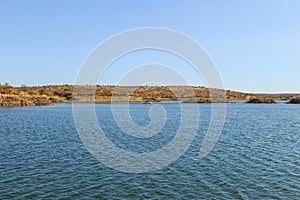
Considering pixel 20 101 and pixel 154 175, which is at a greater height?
pixel 20 101

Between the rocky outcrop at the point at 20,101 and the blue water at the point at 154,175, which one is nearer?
the blue water at the point at 154,175

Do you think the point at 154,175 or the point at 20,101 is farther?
the point at 20,101

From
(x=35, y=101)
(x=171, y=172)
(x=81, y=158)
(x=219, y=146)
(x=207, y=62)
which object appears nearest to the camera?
(x=171, y=172)

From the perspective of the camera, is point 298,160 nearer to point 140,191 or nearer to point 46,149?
point 140,191

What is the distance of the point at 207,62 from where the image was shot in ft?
80.6

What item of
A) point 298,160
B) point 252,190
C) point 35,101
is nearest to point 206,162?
point 252,190

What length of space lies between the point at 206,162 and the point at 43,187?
1402cm

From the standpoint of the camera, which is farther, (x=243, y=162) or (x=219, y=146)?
(x=219, y=146)

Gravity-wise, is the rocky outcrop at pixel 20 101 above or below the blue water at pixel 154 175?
above

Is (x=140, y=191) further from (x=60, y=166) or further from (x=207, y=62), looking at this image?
(x=207, y=62)

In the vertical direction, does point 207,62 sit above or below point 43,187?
above

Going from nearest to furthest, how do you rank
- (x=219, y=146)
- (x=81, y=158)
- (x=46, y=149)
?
1. (x=81, y=158)
2. (x=46, y=149)
3. (x=219, y=146)

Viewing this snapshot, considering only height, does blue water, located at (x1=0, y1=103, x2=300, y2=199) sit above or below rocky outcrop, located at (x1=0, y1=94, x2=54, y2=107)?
below

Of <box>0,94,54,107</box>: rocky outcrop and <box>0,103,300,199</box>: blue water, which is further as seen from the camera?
<box>0,94,54,107</box>: rocky outcrop
